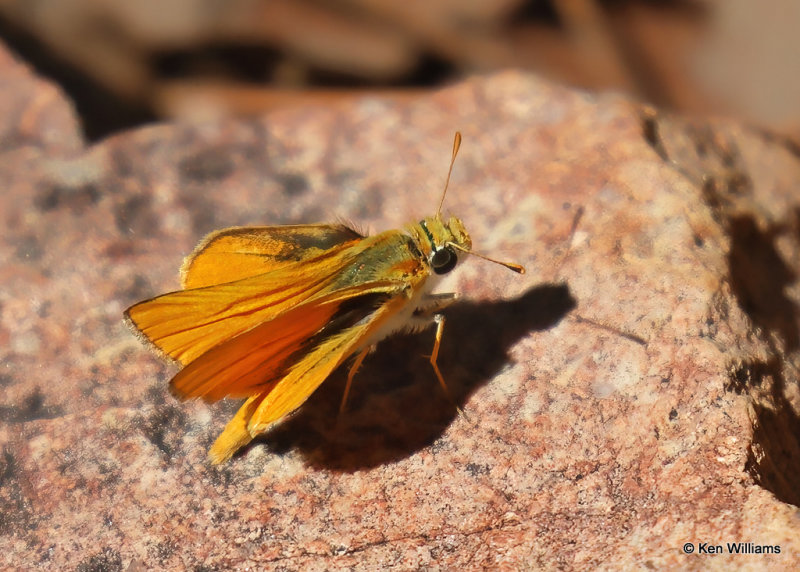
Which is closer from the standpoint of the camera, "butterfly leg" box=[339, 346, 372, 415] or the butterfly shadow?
the butterfly shadow

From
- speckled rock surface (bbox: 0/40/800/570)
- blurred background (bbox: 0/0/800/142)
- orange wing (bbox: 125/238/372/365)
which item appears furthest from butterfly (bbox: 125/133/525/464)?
blurred background (bbox: 0/0/800/142)

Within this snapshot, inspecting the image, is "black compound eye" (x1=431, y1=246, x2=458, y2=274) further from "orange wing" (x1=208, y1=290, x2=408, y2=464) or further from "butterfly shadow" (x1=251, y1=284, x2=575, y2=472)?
"butterfly shadow" (x1=251, y1=284, x2=575, y2=472)

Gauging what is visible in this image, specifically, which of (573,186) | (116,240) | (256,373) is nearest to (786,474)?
(573,186)

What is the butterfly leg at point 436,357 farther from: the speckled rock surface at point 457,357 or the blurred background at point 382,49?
the blurred background at point 382,49

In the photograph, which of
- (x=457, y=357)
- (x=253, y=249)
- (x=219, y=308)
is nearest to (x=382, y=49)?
(x=253, y=249)

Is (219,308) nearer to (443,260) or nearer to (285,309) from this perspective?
(285,309)

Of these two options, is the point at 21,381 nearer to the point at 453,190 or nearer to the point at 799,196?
the point at 453,190
